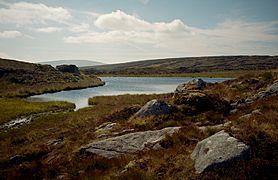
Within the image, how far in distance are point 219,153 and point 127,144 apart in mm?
6720

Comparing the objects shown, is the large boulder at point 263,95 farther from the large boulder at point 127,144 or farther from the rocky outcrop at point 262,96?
the large boulder at point 127,144

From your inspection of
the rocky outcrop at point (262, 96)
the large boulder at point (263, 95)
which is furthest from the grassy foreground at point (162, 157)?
the large boulder at point (263, 95)

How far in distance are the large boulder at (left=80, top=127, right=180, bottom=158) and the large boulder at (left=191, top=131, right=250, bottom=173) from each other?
13.0 feet

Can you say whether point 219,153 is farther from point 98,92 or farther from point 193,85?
point 98,92

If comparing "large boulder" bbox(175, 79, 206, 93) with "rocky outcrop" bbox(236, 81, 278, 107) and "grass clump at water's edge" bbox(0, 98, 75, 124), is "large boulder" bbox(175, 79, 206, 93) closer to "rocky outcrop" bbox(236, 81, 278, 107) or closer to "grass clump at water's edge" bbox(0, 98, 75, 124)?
"rocky outcrop" bbox(236, 81, 278, 107)

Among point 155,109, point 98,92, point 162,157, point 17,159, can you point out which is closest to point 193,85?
point 155,109

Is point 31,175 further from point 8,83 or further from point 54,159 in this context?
point 8,83

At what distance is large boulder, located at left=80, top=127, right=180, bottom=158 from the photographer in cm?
1544

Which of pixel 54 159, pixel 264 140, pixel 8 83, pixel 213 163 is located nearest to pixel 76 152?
pixel 54 159

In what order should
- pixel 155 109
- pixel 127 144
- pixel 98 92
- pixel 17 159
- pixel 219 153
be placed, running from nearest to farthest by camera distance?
1. pixel 219 153
2. pixel 127 144
3. pixel 17 159
4. pixel 155 109
5. pixel 98 92

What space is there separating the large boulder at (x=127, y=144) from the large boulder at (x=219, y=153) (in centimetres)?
397

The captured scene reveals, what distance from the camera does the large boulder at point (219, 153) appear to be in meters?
10.3

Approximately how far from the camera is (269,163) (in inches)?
409

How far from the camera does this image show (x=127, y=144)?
16328 millimetres
